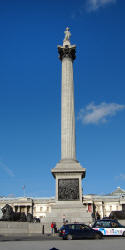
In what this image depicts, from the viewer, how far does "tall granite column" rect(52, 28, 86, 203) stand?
36438 millimetres

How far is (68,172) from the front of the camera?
3719 cm

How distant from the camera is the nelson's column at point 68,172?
3488 centimetres

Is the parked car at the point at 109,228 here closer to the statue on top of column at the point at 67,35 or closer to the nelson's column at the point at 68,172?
the nelson's column at the point at 68,172

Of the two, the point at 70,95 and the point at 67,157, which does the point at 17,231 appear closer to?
the point at 67,157

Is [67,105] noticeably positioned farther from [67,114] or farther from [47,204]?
[47,204]

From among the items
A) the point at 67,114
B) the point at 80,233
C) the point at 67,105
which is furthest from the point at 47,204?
the point at 80,233

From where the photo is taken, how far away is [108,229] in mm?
24297

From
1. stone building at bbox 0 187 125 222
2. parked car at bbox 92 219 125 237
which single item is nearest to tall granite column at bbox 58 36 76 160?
parked car at bbox 92 219 125 237

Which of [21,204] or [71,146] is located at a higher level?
[71,146]
